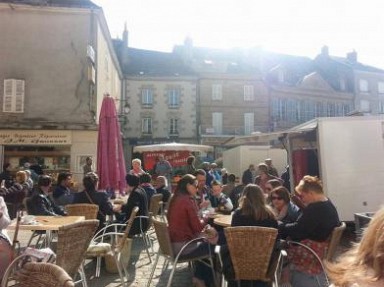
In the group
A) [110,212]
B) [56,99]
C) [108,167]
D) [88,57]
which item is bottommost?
[110,212]

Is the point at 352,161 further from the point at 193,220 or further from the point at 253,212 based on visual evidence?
the point at 253,212

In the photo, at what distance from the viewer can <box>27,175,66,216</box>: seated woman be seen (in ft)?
22.4

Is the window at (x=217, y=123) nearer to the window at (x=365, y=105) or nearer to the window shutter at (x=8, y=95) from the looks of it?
the window at (x=365, y=105)

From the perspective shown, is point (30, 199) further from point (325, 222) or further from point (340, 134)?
point (340, 134)

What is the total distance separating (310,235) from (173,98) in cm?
3286

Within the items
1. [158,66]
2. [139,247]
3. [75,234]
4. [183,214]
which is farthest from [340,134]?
[158,66]

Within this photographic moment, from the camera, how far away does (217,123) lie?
3825 centimetres

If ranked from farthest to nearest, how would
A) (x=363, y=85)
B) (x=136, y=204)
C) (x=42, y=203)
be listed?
(x=363, y=85) → (x=136, y=204) → (x=42, y=203)

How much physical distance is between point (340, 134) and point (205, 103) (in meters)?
28.3

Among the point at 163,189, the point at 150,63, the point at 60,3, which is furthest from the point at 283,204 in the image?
the point at 150,63

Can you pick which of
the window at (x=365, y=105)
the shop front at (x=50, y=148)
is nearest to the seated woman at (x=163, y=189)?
the shop front at (x=50, y=148)

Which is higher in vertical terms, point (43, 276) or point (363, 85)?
point (363, 85)

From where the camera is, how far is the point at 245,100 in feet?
127

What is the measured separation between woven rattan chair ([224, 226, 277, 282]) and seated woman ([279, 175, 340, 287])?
0.67 metres
